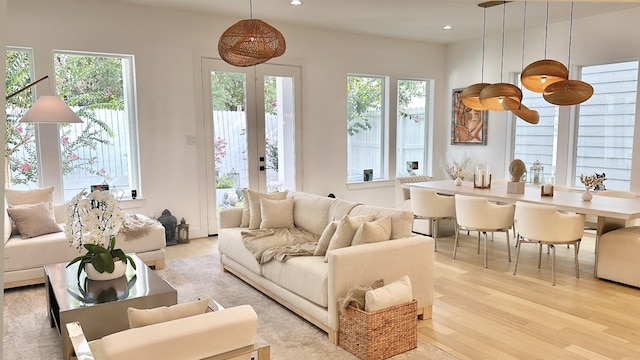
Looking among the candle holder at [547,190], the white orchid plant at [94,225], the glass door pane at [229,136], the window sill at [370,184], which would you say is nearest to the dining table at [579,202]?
the candle holder at [547,190]

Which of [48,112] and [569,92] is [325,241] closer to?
[48,112]

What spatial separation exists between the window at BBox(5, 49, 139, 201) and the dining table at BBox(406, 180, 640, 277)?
12.7 feet

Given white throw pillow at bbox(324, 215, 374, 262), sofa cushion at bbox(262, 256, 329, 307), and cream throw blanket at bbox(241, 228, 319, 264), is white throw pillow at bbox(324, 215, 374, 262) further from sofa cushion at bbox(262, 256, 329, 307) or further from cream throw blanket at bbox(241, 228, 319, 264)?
cream throw blanket at bbox(241, 228, 319, 264)

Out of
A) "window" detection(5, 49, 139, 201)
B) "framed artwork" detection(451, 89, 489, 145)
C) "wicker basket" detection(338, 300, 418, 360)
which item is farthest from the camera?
"framed artwork" detection(451, 89, 489, 145)

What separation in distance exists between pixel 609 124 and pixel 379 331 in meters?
5.11

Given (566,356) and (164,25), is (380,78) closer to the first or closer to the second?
(164,25)

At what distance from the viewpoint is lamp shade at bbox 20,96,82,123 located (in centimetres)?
409

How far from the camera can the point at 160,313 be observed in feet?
6.28

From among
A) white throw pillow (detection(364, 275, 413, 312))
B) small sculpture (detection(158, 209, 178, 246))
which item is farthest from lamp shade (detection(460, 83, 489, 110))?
small sculpture (detection(158, 209, 178, 246))

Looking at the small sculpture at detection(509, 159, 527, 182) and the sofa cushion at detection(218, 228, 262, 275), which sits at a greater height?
the small sculpture at detection(509, 159, 527, 182)

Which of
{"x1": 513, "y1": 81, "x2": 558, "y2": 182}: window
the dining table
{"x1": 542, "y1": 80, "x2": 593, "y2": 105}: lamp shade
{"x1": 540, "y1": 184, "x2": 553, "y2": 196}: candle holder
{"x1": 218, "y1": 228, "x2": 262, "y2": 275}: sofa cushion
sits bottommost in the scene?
{"x1": 218, "y1": 228, "x2": 262, "y2": 275}: sofa cushion

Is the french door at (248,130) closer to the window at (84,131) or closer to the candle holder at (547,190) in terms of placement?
the window at (84,131)

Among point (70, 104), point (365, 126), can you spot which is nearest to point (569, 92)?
point (365, 126)

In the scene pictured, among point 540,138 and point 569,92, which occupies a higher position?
point 569,92
